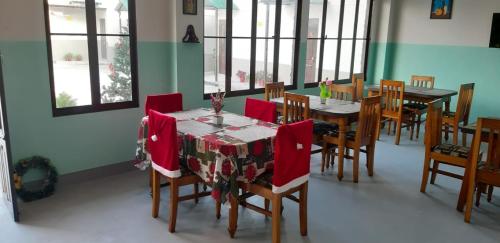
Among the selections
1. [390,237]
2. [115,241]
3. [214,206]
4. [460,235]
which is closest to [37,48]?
[115,241]

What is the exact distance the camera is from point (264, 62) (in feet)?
18.3

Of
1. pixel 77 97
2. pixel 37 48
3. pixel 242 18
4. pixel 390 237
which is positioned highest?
pixel 242 18

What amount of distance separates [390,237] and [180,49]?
9.23 ft

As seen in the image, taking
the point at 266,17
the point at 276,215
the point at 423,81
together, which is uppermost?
the point at 266,17

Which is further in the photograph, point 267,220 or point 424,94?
point 424,94

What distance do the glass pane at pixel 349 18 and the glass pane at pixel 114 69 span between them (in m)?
4.13

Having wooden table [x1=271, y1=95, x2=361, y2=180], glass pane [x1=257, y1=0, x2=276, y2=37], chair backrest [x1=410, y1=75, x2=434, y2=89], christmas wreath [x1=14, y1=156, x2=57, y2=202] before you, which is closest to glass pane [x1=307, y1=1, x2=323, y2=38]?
glass pane [x1=257, y1=0, x2=276, y2=37]

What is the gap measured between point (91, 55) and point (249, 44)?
2.19m

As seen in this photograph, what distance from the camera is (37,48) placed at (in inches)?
131

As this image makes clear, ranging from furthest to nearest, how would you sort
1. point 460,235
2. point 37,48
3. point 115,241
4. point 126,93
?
point 126,93
point 37,48
point 460,235
point 115,241

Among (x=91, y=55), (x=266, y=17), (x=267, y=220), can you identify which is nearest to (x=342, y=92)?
(x=266, y=17)

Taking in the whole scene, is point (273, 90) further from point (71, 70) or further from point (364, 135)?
point (71, 70)

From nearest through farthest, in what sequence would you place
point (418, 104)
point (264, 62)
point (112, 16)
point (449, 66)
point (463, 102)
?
point (112, 16), point (463, 102), point (264, 62), point (418, 104), point (449, 66)

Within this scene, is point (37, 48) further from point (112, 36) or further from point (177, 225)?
point (177, 225)
